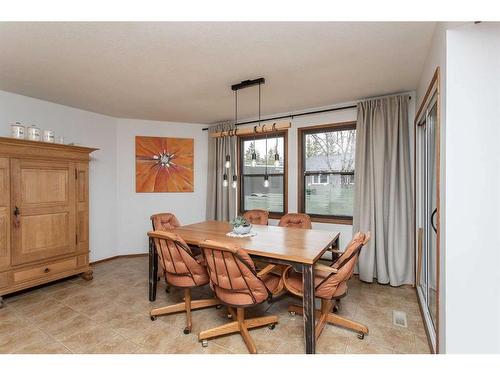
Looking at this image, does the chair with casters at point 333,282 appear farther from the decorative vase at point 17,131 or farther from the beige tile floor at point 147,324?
the decorative vase at point 17,131

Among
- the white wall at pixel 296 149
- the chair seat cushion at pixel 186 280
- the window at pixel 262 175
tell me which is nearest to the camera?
the chair seat cushion at pixel 186 280

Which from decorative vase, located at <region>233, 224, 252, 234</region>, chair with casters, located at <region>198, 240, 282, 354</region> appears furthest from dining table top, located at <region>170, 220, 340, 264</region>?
chair with casters, located at <region>198, 240, 282, 354</region>

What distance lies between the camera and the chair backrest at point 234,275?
1.82 m

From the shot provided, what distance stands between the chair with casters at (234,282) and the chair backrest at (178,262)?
26 cm

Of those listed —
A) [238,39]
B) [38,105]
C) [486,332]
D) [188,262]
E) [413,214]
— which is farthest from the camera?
[38,105]

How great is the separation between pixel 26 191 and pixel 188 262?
7.51 feet

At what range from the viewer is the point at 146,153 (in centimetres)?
452

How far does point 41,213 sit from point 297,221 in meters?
3.24

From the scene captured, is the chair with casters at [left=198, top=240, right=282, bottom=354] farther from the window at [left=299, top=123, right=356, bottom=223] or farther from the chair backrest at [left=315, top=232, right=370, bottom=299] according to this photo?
the window at [left=299, top=123, right=356, bottom=223]

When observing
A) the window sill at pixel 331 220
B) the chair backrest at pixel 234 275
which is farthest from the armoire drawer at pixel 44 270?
the window sill at pixel 331 220

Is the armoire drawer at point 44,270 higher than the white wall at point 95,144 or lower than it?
lower

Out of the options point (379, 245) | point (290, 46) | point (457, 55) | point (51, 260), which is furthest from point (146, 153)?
point (457, 55)
